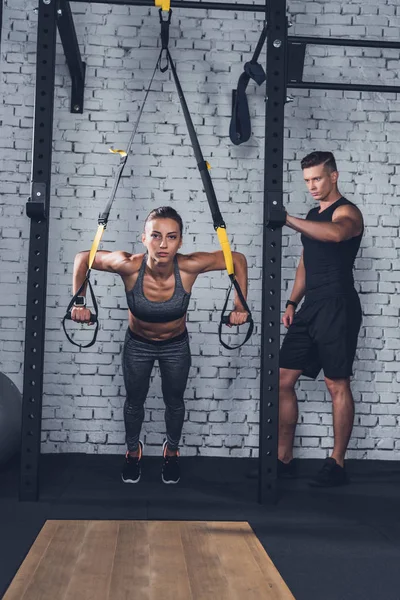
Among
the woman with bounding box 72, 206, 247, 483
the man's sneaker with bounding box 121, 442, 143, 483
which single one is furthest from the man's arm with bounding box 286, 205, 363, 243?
the man's sneaker with bounding box 121, 442, 143, 483

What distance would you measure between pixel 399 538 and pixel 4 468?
200 cm

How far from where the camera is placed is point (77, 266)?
126 inches

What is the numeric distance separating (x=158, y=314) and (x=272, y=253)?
75cm

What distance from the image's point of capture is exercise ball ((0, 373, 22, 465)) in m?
3.21

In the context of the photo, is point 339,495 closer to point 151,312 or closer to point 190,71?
point 151,312

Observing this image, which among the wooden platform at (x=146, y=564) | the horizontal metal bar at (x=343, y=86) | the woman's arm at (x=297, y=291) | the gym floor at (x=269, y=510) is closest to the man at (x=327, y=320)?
the woman's arm at (x=297, y=291)

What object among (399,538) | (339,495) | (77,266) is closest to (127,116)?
(77,266)

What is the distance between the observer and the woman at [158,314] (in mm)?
3307

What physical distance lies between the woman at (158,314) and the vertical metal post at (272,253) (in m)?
0.47

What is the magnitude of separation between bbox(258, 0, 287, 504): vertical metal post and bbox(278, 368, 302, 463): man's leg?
69cm

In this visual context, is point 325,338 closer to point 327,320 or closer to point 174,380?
point 327,320

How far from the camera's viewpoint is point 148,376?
336 cm

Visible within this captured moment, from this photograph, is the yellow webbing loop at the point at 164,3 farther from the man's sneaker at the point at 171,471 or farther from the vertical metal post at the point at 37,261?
the man's sneaker at the point at 171,471

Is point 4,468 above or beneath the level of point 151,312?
beneath
